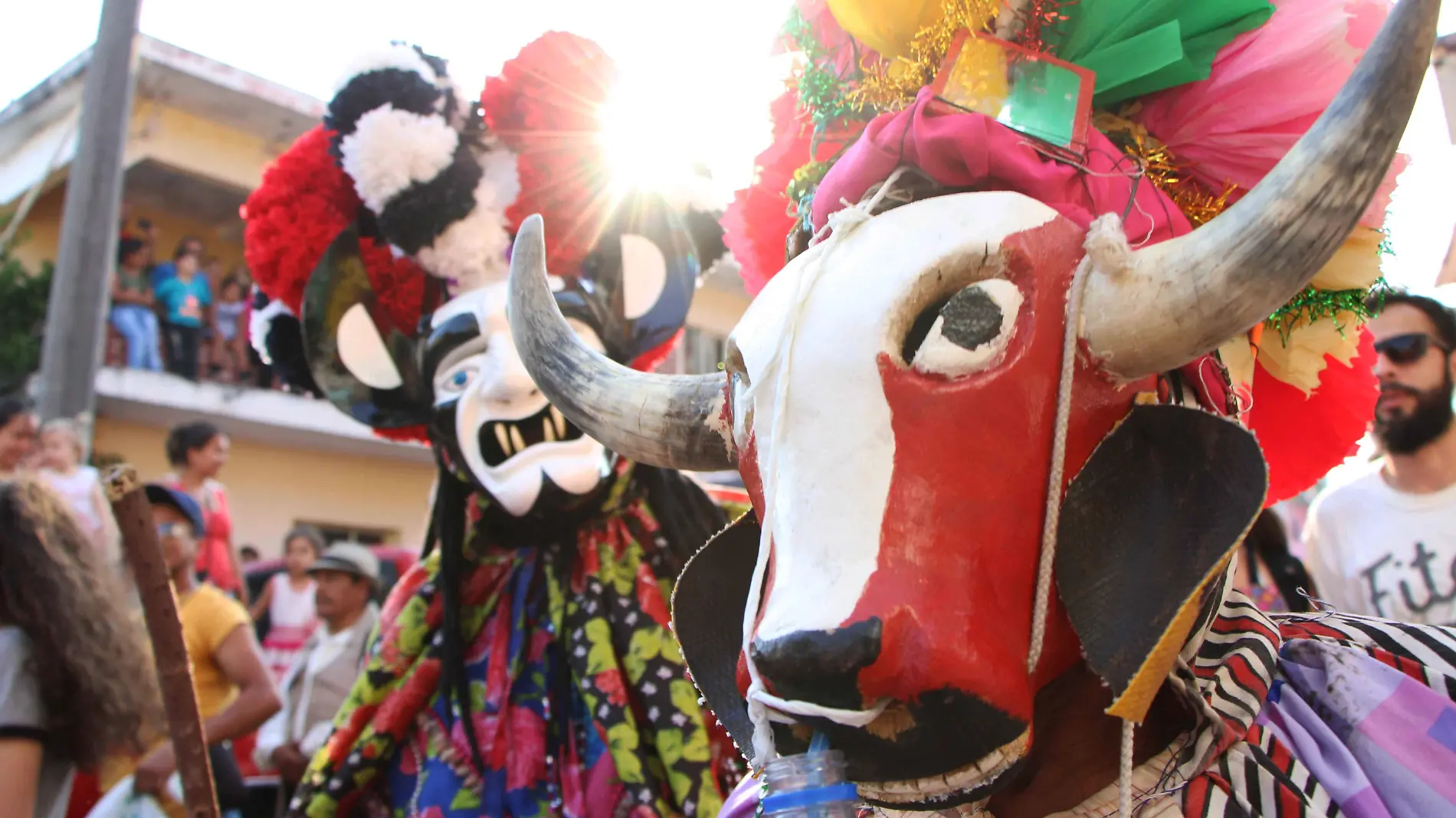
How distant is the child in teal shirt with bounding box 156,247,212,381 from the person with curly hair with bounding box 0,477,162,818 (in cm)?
991

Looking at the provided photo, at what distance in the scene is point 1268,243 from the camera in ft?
4.68

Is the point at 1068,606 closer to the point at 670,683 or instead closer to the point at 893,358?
the point at 893,358

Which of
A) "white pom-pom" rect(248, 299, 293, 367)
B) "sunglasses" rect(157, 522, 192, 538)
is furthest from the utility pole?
"white pom-pom" rect(248, 299, 293, 367)

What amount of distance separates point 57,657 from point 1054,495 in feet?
8.68

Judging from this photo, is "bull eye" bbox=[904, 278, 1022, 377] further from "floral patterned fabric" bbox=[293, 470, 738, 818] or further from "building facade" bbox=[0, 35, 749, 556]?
"building facade" bbox=[0, 35, 749, 556]

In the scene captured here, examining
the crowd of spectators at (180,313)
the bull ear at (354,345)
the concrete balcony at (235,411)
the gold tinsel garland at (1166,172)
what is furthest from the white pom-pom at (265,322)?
the crowd of spectators at (180,313)

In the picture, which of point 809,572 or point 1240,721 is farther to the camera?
point 1240,721

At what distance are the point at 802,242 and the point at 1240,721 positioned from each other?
965 millimetres

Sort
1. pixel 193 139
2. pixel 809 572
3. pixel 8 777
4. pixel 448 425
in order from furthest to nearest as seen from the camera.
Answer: pixel 193 139
pixel 448 425
pixel 8 777
pixel 809 572

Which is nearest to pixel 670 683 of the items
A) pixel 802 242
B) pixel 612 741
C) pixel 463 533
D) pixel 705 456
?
pixel 612 741

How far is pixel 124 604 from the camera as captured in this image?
131 inches

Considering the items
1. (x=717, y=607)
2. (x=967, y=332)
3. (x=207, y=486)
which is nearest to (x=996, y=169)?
(x=967, y=332)

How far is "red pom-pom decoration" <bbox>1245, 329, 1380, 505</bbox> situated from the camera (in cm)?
214

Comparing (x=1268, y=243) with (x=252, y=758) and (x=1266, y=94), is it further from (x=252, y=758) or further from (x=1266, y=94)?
(x=252, y=758)
